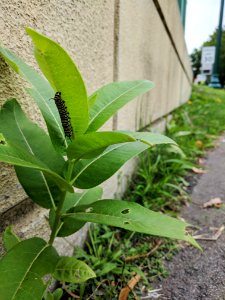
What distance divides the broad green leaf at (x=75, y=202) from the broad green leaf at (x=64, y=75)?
16.0 inches

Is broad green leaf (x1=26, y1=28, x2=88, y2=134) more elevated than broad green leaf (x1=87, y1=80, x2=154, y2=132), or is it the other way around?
broad green leaf (x1=26, y1=28, x2=88, y2=134)

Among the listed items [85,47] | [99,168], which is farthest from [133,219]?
[85,47]

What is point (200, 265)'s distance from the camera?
177 centimetres

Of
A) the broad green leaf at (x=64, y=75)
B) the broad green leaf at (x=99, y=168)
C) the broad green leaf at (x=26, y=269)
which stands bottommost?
the broad green leaf at (x=26, y=269)

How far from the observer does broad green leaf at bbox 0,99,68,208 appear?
1127 mm

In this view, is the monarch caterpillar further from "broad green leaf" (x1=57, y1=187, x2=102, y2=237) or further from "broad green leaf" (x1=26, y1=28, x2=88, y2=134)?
"broad green leaf" (x1=57, y1=187, x2=102, y2=237)

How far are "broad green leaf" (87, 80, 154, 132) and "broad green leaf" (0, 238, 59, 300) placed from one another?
0.44 meters

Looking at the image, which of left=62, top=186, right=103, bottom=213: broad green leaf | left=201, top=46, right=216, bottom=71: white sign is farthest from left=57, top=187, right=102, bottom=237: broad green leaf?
left=201, top=46, right=216, bottom=71: white sign

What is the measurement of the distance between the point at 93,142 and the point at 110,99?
35 centimetres

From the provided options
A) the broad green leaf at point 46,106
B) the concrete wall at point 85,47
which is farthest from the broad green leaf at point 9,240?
the broad green leaf at point 46,106

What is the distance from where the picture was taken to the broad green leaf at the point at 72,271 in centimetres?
105

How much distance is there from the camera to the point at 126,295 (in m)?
1.53

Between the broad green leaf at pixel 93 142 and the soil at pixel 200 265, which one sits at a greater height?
the broad green leaf at pixel 93 142

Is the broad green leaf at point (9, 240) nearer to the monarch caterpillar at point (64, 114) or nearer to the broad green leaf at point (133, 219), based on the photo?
the broad green leaf at point (133, 219)
